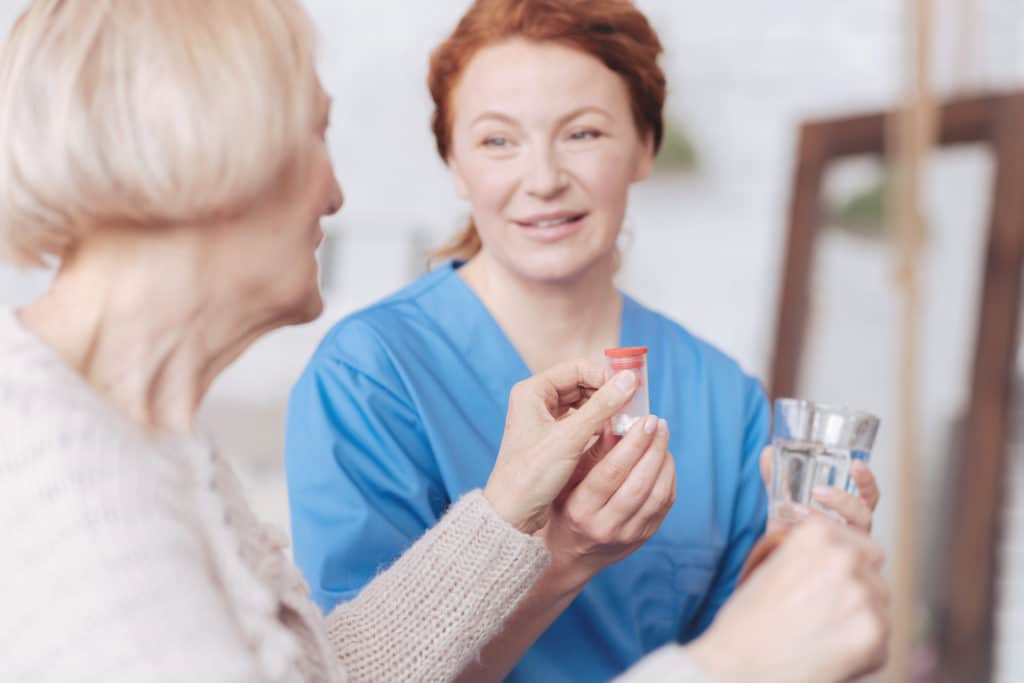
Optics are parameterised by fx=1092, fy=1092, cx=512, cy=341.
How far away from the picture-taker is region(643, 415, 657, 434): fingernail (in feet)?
2.78

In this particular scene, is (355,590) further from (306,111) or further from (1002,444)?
(1002,444)

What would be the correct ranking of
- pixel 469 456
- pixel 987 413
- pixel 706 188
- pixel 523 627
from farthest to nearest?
pixel 706 188, pixel 987 413, pixel 469 456, pixel 523 627

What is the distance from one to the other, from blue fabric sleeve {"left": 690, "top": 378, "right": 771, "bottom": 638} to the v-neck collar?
0.27 meters

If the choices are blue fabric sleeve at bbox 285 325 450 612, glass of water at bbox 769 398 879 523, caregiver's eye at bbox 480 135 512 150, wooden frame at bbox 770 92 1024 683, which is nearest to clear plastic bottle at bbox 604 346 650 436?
glass of water at bbox 769 398 879 523

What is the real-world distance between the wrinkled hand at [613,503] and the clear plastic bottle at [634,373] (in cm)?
1

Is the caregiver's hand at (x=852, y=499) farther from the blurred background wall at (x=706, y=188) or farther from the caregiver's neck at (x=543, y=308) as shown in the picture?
the blurred background wall at (x=706, y=188)

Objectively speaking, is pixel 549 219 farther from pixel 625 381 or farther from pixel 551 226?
pixel 625 381

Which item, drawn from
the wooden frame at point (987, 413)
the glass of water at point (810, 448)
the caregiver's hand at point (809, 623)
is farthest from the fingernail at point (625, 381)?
the wooden frame at point (987, 413)

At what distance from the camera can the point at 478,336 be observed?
1137 millimetres

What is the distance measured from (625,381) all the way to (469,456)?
0.26 m

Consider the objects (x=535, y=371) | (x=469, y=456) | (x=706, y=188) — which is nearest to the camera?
(x=469, y=456)

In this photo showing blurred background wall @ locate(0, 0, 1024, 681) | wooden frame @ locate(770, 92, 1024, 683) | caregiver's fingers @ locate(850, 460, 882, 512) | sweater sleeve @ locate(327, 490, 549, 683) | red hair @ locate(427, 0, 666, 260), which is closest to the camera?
sweater sleeve @ locate(327, 490, 549, 683)

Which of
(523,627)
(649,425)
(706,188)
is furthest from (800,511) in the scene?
(706,188)

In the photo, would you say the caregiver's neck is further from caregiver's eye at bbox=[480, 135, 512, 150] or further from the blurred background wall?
the blurred background wall
